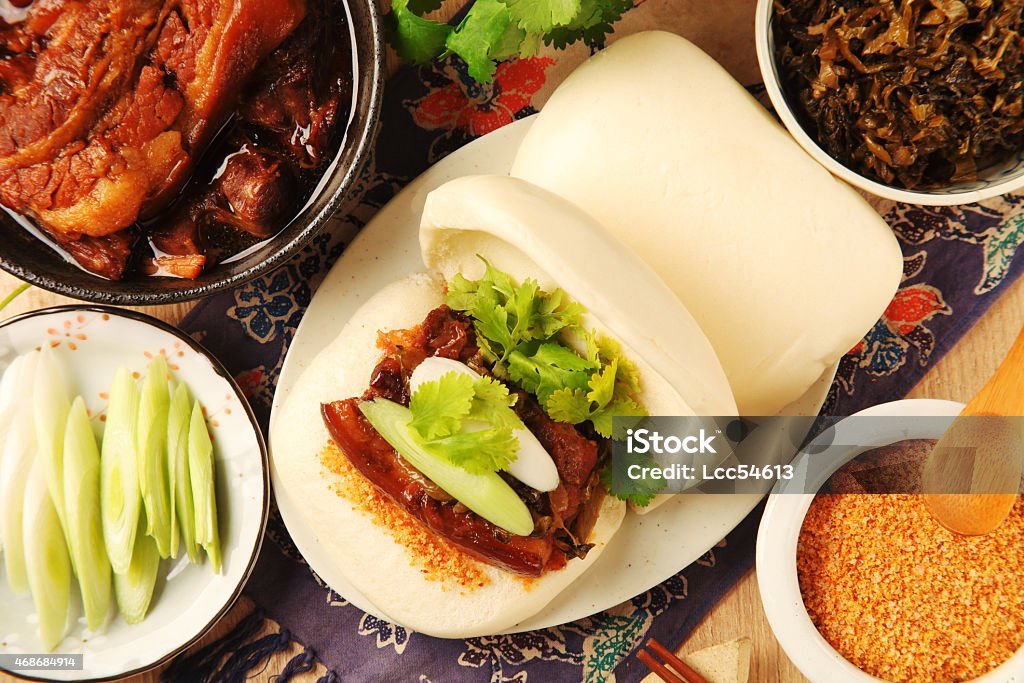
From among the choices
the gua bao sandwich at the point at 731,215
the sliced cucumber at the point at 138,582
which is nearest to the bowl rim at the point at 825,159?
the gua bao sandwich at the point at 731,215

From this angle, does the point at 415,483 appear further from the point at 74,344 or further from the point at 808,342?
the point at 74,344

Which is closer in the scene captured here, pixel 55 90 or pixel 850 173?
pixel 55 90

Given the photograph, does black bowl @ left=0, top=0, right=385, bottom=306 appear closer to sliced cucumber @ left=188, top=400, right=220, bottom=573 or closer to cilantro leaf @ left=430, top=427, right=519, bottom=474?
sliced cucumber @ left=188, top=400, right=220, bottom=573

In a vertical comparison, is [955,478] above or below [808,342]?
below

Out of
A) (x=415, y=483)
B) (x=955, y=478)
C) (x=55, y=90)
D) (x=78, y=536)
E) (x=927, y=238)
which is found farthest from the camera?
(x=927, y=238)

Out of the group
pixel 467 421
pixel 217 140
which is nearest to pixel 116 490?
pixel 217 140

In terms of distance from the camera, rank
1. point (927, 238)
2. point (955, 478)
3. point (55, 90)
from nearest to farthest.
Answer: point (55, 90), point (955, 478), point (927, 238)

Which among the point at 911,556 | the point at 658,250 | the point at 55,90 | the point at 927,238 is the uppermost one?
the point at 55,90

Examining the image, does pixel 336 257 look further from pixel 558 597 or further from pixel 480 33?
pixel 558 597

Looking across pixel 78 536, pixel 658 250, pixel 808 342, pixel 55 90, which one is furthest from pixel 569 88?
pixel 78 536
